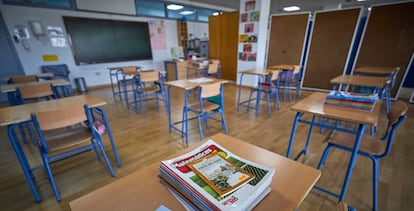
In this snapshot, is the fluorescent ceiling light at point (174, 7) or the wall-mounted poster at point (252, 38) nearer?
the wall-mounted poster at point (252, 38)

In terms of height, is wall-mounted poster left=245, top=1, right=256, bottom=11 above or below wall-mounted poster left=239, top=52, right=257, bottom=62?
above

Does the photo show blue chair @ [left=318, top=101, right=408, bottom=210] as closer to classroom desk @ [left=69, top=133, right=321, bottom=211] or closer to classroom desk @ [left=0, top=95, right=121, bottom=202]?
classroom desk @ [left=69, top=133, right=321, bottom=211]

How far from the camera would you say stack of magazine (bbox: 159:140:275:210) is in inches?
18.7

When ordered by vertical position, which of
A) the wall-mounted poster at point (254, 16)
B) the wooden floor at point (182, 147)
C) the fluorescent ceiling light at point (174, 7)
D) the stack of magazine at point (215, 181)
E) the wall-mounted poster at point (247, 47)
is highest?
the fluorescent ceiling light at point (174, 7)

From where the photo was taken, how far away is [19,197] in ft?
5.26

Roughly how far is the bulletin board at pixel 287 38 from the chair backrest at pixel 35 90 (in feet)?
17.6

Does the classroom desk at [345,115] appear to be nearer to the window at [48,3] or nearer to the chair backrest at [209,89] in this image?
the chair backrest at [209,89]

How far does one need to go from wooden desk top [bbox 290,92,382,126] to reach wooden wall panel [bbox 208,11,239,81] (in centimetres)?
445

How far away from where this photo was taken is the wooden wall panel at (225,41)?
552 centimetres

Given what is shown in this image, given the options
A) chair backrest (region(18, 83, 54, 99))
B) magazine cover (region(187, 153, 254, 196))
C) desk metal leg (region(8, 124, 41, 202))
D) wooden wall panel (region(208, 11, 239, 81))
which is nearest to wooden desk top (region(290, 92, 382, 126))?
magazine cover (region(187, 153, 254, 196))

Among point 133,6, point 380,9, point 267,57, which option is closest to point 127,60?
point 133,6

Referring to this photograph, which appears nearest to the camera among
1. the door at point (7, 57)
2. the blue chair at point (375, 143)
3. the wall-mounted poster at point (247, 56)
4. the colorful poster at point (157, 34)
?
the blue chair at point (375, 143)

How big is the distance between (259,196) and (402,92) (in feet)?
19.5

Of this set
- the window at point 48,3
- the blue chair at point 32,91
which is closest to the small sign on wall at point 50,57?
the window at point 48,3
